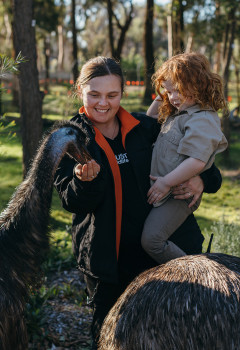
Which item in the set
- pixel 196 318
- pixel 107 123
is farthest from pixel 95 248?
pixel 196 318

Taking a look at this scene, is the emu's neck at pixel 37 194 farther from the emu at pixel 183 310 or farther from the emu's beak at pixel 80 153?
the emu at pixel 183 310

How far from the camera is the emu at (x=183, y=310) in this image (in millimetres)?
2016

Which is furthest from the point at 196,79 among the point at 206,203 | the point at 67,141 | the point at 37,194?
the point at 206,203

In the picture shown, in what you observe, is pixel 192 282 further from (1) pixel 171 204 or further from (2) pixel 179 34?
(2) pixel 179 34

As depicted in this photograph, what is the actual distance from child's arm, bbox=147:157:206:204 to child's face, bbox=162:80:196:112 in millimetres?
364

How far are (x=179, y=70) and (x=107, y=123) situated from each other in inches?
20.9

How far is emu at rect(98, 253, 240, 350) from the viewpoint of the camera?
202cm

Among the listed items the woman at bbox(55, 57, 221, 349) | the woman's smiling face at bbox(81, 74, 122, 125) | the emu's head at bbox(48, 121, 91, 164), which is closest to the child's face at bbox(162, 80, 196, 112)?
the woman at bbox(55, 57, 221, 349)

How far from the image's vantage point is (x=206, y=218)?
8.31m

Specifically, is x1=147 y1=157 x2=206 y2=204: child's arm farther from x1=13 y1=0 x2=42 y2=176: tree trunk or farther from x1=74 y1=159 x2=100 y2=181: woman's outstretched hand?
x1=13 y1=0 x2=42 y2=176: tree trunk

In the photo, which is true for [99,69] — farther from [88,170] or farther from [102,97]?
[88,170]

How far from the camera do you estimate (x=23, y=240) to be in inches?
82.7

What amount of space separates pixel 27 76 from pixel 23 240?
447cm

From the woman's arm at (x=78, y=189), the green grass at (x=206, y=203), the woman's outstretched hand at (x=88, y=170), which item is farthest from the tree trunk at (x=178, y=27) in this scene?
the woman's outstretched hand at (x=88, y=170)
